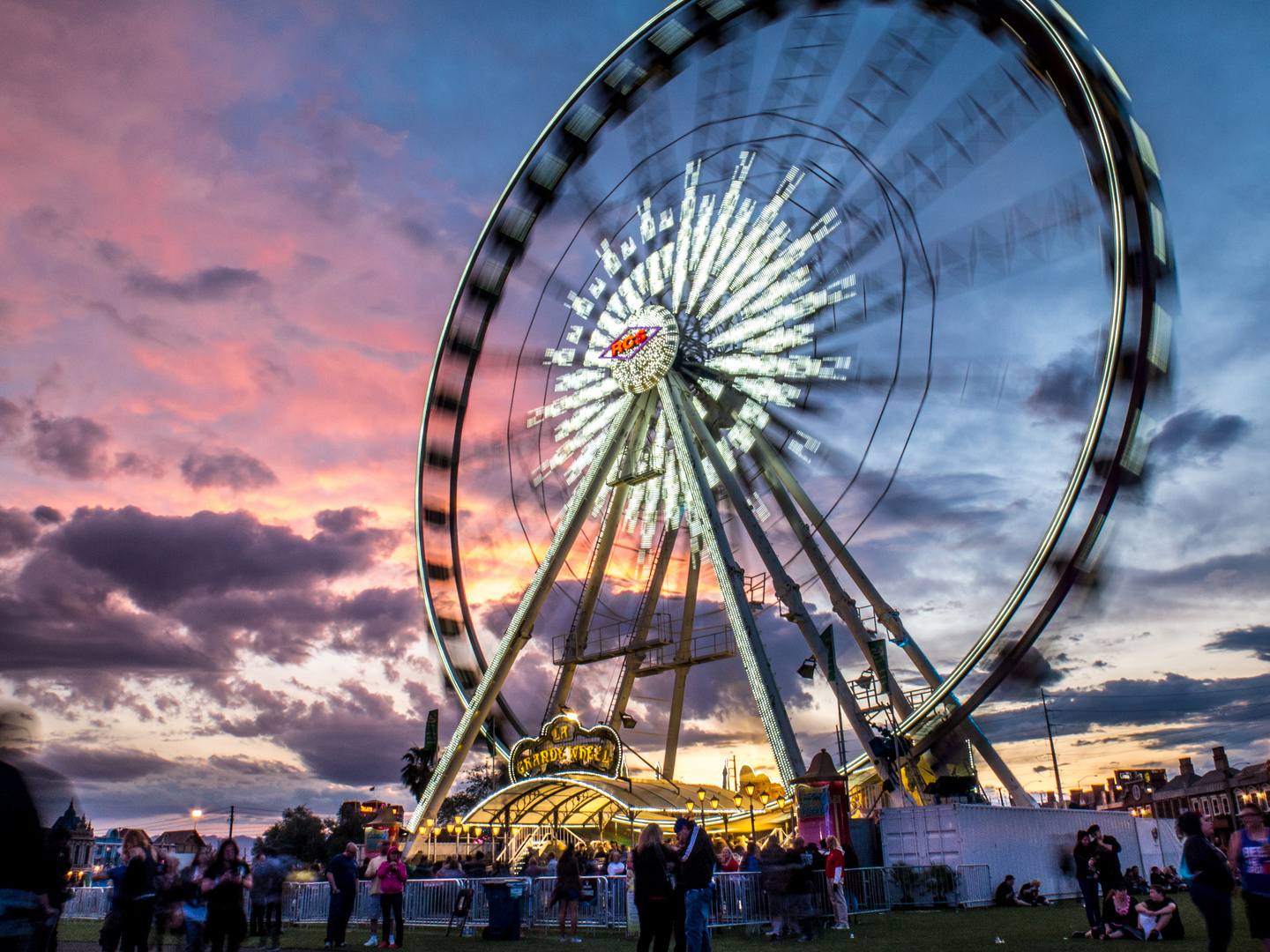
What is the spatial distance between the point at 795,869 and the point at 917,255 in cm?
1318

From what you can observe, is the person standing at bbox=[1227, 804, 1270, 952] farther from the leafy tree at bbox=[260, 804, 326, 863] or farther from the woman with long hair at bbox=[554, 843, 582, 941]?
the leafy tree at bbox=[260, 804, 326, 863]

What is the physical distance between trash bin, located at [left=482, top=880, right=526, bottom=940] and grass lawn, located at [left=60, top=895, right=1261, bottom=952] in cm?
27

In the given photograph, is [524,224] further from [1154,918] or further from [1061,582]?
[1154,918]

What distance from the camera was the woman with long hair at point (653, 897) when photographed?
8.80 metres

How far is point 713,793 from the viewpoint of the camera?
87.9ft

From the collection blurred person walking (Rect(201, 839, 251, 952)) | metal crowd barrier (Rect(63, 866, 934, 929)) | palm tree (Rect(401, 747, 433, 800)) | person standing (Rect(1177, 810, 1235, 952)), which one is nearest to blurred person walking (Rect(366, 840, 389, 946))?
metal crowd barrier (Rect(63, 866, 934, 929))

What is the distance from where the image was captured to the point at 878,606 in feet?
85.8

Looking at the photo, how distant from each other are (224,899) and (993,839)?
54.0ft

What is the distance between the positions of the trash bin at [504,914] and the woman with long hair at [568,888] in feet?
2.35

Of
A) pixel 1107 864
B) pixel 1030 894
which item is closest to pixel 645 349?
pixel 1030 894

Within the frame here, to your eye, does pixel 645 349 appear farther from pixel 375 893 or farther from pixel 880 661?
pixel 375 893

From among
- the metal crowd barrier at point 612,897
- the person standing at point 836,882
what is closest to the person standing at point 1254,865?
the metal crowd barrier at point 612,897

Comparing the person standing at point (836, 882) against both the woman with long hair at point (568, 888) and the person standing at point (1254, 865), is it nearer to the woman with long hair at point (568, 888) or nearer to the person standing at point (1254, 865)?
the woman with long hair at point (568, 888)

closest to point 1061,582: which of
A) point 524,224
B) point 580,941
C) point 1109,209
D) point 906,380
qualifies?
point 906,380
